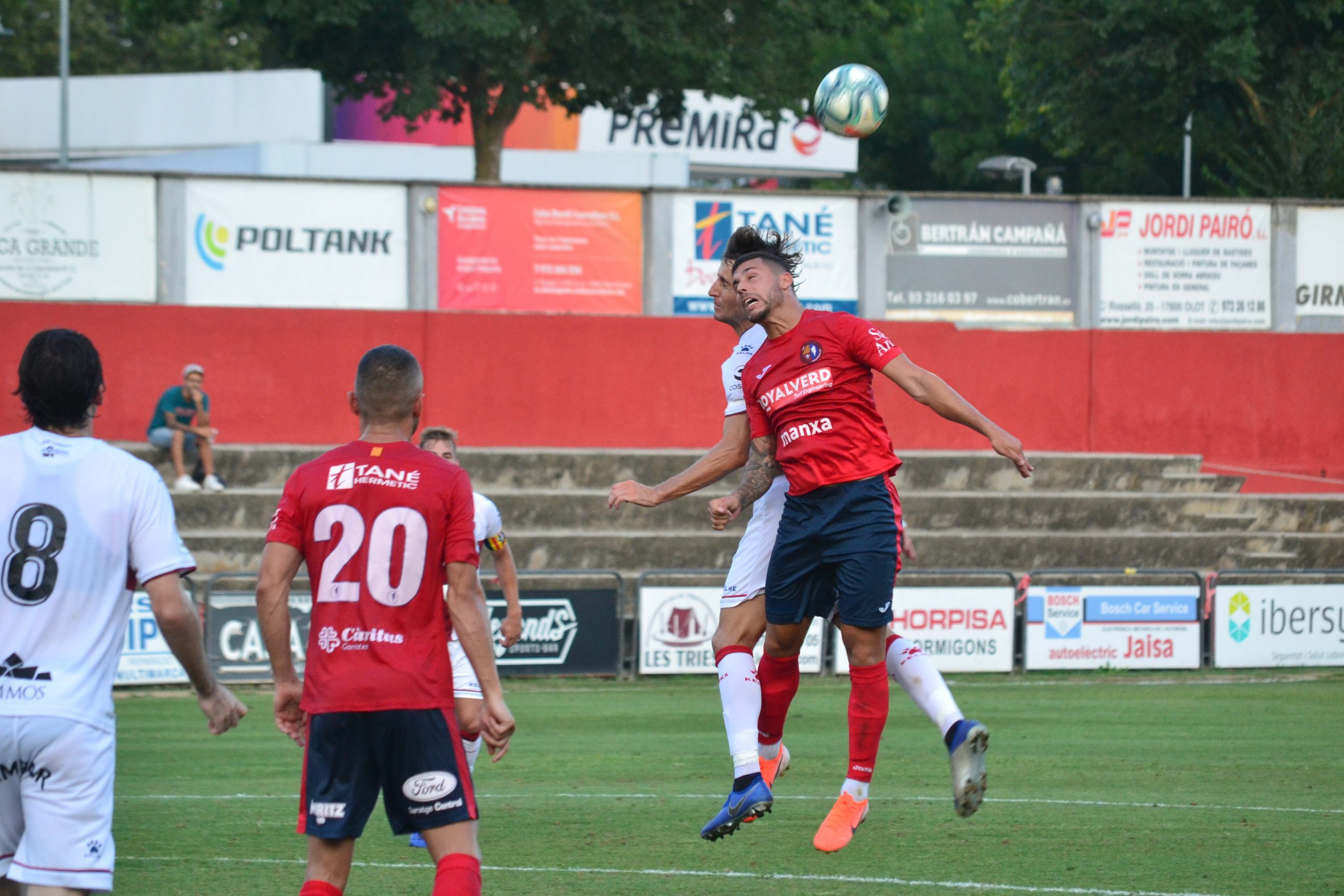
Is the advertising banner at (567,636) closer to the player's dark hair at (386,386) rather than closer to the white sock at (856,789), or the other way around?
the white sock at (856,789)

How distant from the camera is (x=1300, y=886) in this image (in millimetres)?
6816

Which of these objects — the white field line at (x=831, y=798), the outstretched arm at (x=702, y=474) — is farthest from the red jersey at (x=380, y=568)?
the white field line at (x=831, y=798)

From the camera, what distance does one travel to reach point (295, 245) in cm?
2180

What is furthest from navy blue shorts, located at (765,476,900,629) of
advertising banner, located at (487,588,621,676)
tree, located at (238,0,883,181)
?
tree, located at (238,0,883,181)

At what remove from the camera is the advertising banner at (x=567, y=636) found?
17.1 m

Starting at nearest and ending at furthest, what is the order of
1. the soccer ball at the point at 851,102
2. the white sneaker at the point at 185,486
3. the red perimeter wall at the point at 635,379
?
1. the soccer ball at the point at 851,102
2. the white sneaker at the point at 185,486
3. the red perimeter wall at the point at 635,379

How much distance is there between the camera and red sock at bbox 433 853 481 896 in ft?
16.0

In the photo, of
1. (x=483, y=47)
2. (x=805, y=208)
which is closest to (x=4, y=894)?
(x=805, y=208)

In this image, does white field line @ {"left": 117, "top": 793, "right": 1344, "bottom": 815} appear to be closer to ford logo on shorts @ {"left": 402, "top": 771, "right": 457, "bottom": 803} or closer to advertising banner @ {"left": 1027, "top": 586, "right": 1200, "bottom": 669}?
ford logo on shorts @ {"left": 402, "top": 771, "right": 457, "bottom": 803}

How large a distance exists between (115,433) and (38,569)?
58.6 ft

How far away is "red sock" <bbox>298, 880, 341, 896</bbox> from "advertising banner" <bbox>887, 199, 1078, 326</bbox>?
19226 millimetres

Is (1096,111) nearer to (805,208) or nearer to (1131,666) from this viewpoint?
(805,208)

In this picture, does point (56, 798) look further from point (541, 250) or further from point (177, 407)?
point (541, 250)

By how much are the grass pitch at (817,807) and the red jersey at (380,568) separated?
90.3 inches
